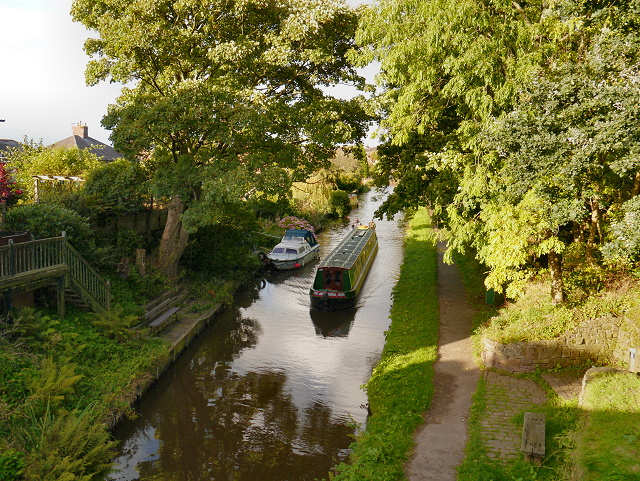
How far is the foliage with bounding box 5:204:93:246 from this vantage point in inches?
494

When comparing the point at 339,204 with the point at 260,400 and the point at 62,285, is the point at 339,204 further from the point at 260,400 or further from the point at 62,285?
the point at 62,285

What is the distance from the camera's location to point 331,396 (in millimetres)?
11617

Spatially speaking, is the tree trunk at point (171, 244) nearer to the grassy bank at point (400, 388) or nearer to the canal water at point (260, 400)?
the canal water at point (260, 400)

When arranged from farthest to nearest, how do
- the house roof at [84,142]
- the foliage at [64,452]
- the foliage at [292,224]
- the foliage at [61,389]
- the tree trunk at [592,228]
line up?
the house roof at [84,142] < the foliage at [292,224] < the tree trunk at [592,228] < the foliage at [61,389] < the foliage at [64,452]

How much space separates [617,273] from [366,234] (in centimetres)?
1668

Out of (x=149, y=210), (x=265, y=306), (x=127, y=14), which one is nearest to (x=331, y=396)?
(x=265, y=306)

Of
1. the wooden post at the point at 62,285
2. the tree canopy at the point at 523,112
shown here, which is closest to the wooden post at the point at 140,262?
the wooden post at the point at 62,285

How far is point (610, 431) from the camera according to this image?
7.29 m

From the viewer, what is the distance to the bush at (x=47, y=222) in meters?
12.5

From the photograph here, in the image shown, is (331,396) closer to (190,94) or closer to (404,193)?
(404,193)

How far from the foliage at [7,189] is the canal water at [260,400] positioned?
695 cm

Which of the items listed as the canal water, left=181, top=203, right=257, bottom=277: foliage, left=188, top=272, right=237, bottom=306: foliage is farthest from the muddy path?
left=181, top=203, right=257, bottom=277: foliage

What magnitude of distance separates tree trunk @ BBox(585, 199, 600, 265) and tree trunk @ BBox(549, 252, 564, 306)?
82 cm

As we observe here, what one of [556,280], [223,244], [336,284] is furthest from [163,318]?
[556,280]
